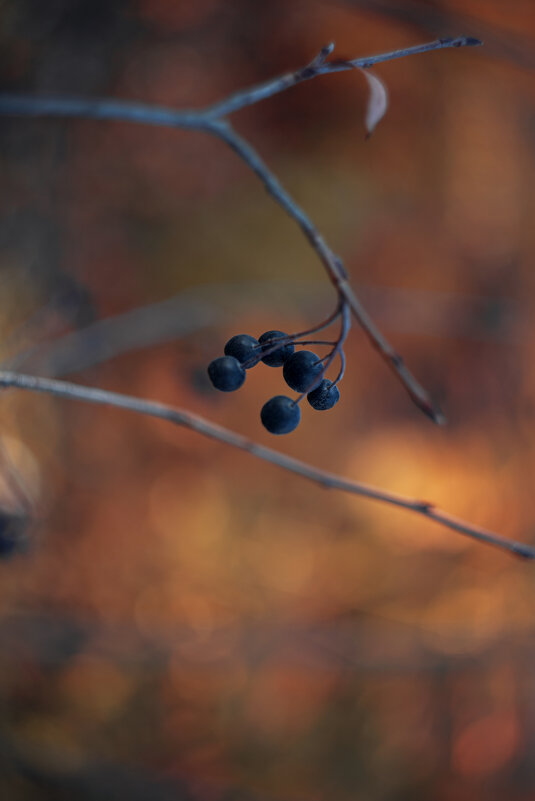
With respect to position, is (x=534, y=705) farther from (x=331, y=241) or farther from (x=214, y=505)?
(x=331, y=241)

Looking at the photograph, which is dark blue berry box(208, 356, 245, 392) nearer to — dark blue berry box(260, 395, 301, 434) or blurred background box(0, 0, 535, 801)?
dark blue berry box(260, 395, 301, 434)

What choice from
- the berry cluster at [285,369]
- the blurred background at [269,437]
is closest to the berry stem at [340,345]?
the berry cluster at [285,369]

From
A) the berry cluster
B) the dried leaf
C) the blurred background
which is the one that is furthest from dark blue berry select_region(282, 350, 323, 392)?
the blurred background

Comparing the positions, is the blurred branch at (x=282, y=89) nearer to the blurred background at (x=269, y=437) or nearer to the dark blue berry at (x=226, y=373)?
the dark blue berry at (x=226, y=373)

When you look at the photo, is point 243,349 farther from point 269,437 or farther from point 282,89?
point 269,437

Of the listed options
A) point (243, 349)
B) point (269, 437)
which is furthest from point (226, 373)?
point (269, 437)

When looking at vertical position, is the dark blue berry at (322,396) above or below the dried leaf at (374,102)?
below

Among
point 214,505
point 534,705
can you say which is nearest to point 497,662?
point 534,705
